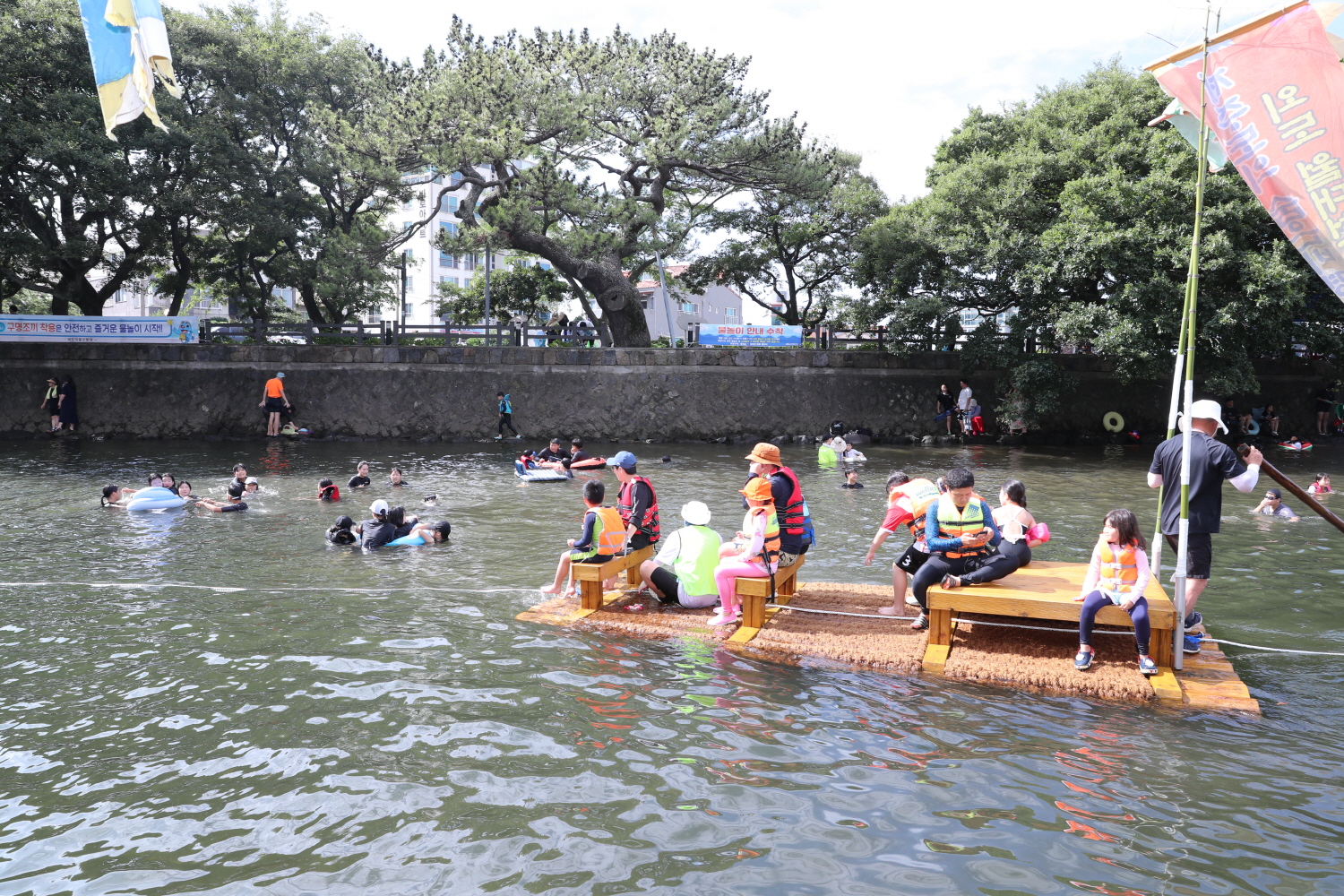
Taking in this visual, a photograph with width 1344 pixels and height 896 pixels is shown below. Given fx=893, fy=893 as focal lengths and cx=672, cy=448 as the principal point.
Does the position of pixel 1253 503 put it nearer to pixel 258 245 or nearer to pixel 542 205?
pixel 542 205

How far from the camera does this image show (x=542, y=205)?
2695 centimetres

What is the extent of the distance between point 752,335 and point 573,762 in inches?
991

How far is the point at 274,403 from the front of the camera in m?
27.8

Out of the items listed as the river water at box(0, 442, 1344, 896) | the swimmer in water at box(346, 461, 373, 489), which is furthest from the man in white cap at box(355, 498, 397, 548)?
the swimmer in water at box(346, 461, 373, 489)

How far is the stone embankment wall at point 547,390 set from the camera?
94.9ft

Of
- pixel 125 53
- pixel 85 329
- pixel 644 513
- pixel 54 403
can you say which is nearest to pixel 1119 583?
pixel 644 513

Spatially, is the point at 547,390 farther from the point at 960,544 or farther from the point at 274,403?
the point at 960,544

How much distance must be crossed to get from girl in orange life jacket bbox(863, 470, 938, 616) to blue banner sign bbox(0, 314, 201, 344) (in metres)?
27.5

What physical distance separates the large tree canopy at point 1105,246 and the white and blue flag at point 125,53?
21.4m

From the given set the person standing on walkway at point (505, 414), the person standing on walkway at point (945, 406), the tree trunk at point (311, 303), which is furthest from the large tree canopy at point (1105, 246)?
the tree trunk at point (311, 303)

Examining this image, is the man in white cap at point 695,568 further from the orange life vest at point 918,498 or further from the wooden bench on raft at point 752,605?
the orange life vest at point 918,498

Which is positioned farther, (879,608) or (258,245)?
(258,245)

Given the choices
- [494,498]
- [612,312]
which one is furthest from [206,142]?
[494,498]

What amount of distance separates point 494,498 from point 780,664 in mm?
10390
